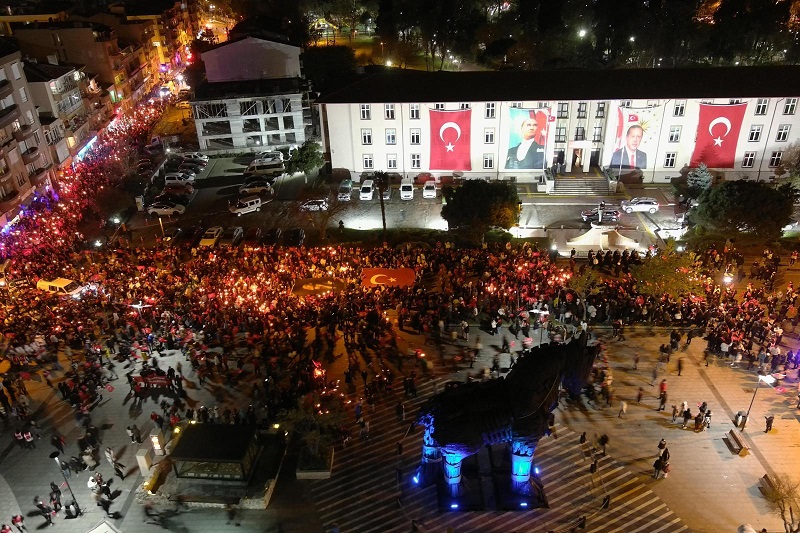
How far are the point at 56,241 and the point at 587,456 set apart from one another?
137 feet

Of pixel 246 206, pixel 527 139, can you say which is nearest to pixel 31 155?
pixel 246 206

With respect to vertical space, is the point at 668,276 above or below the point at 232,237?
above

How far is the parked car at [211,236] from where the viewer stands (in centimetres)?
4781

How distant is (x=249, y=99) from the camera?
65688 millimetres

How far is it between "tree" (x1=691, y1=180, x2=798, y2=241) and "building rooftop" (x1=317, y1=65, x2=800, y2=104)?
44.9 feet

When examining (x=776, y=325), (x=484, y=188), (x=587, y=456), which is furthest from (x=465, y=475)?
(x=484, y=188)

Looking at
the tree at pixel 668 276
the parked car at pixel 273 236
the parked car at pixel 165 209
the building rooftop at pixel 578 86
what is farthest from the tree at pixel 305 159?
the tree at pixel 668 276

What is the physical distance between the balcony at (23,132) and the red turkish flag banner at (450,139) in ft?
120

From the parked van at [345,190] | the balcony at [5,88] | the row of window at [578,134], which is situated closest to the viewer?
the balcony at [5,88]

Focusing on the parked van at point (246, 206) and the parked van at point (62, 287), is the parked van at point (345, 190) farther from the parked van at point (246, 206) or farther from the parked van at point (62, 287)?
the parked van at point (62, 287)

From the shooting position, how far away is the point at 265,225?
5288cm

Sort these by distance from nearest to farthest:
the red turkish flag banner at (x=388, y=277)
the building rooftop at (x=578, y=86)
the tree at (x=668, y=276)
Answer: the tree at (x=668, y=276) → the red turkish flag banner at (x=388, y=277) → the building rooftop at (x=578, y=86)

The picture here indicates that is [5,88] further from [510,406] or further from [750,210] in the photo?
[750,210]

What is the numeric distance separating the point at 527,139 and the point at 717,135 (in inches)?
650
